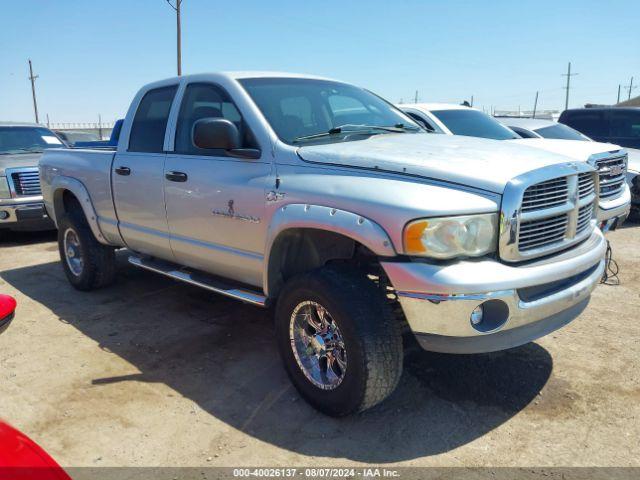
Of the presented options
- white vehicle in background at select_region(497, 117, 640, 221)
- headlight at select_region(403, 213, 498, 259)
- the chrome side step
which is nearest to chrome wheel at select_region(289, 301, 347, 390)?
the chrome side step

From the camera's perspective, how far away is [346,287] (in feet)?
9.68

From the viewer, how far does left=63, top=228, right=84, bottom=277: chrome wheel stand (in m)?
5.71

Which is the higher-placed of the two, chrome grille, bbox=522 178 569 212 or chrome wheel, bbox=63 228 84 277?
chrome grille, bbox=522 178 569 212

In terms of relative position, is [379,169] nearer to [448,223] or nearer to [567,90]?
[448,223]

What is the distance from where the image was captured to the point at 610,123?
10836mm

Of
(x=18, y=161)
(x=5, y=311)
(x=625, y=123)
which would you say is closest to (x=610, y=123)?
(x=625, y=123)

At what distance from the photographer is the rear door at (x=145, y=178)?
440 cm

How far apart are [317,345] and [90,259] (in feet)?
10.6

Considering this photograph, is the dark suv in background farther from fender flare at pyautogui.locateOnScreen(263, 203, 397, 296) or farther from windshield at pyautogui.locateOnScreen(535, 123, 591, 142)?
fender flare at pyautogui.locateOnScreen(263, 203, 397, 296)

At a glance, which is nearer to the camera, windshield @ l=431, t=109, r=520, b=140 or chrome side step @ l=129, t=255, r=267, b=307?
chrome side step @ l=129, t=255, r=267, b=307

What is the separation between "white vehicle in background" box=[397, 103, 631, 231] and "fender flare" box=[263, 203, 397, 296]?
111 inches

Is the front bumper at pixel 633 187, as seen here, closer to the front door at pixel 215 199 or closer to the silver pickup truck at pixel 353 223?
the silver pickup truck at pixel 353 223

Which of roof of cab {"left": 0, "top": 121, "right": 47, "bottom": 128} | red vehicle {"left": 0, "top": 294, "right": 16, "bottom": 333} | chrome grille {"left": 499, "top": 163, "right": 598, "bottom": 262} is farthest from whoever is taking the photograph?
roof of cab {"left": 0, "top": 121, "right": 47, "bottom": 128}

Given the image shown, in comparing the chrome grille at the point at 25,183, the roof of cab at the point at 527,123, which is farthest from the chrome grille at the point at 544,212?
A: the chrome grille at the point at 25,183
